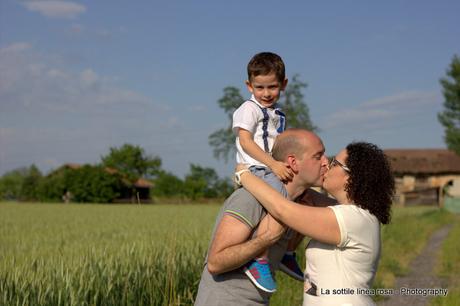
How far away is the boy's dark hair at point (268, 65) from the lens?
12.5ft

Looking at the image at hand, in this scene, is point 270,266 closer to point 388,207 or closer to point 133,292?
point 388,207

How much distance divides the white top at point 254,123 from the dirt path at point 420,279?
170 inches

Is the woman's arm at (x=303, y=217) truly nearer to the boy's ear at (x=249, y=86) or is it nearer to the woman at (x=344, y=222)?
the woman at (x=344, y=222)

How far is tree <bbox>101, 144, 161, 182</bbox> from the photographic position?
99375 millimetres

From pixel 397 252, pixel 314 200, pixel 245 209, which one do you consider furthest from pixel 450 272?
pixel 245 209

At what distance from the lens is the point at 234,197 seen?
2941mm

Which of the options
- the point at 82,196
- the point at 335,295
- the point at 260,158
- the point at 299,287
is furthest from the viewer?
the point at 82,196

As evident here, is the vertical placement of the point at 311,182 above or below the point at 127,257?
above

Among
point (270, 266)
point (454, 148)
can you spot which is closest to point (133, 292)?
point (270, 266)

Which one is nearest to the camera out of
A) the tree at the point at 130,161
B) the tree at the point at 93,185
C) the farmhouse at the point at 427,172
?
the tree at the point at 93,185

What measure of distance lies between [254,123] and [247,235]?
1138 millimetres

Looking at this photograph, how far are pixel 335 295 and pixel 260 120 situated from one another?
1.37m

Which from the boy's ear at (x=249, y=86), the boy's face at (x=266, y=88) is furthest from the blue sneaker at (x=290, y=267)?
the boy's ear at (x=249, y=86)

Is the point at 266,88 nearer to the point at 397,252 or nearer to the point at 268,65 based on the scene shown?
the point at 268,65
